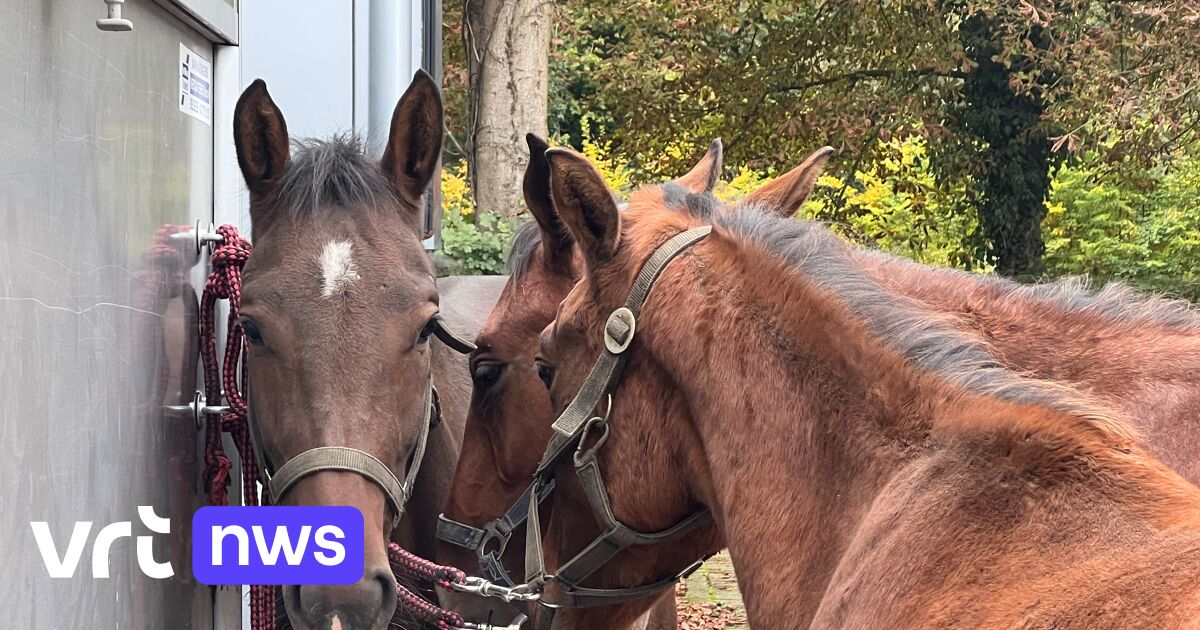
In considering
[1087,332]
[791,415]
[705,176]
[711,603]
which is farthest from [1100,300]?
[711,603]

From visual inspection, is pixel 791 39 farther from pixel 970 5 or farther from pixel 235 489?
pixel 235 489

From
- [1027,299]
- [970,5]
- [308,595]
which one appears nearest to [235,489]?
[308,595]

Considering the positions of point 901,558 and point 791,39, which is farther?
point 791,39

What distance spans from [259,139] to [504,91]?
7.40 meters

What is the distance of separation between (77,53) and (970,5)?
1248cm

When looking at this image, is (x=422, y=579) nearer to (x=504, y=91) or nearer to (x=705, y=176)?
(x=705, y=176)

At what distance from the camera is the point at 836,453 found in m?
2.59

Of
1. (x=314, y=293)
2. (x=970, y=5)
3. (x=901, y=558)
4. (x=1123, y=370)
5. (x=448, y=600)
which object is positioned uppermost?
(x=970, y=5)

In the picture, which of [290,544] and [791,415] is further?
[290,544]

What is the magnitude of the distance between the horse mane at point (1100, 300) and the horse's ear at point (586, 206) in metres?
0.89

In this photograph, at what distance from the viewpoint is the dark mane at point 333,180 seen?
3.25 meters

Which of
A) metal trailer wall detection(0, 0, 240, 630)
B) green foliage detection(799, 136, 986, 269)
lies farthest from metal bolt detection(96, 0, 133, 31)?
green foliage detection(799, 136, 986, 269)

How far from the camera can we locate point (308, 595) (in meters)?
2.82

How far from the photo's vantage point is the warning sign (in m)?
3.03
